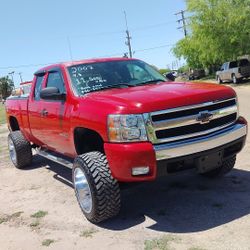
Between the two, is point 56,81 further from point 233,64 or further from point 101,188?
point 233,64

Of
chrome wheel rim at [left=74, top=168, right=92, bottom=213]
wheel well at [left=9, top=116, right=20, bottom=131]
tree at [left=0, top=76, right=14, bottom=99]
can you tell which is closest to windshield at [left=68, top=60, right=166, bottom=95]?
chrome wheel rim at [left=74, top=168, right=92, bottom=213]

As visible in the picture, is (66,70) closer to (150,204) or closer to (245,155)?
(150,204)

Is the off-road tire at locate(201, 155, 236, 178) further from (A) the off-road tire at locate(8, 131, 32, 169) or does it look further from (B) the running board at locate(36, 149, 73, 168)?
(A) the off-road tire at locate(8, 131, 32, 169)

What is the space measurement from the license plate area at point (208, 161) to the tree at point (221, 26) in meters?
25.8

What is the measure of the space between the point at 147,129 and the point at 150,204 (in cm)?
145

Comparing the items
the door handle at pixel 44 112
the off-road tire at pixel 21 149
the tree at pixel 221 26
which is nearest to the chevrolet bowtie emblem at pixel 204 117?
the door handle at pixel 44 112

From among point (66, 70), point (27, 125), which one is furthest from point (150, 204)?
point (27, 125)

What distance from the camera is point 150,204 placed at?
581cm

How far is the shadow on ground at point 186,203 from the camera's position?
5.02 meters

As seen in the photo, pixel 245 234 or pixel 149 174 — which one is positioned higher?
pixel 149 174

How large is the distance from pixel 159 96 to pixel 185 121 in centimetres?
40

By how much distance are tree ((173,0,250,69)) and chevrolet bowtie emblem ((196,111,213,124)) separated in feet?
84.8

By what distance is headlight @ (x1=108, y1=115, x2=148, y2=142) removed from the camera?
4.75 metres

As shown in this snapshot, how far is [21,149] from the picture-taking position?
876cm
